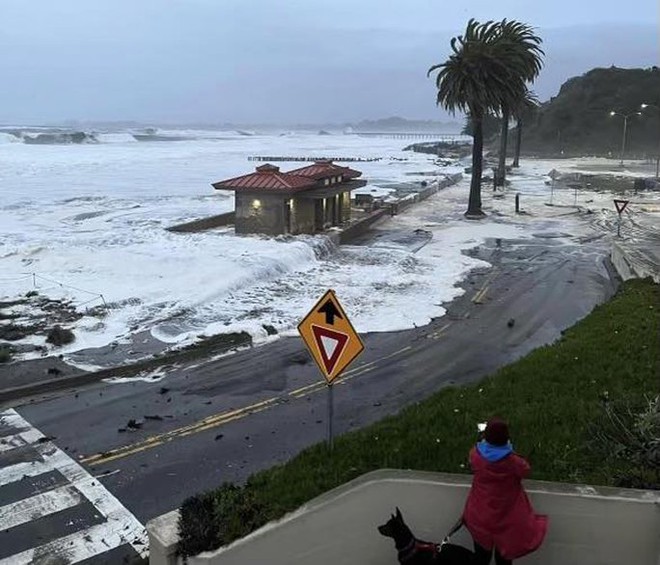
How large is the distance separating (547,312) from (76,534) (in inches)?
572

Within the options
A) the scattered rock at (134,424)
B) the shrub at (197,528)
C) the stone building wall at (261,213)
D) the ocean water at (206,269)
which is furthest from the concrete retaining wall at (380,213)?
the shrub at (197,528)

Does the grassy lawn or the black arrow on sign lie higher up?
the black arrow on sign

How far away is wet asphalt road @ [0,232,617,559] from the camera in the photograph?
9.53 meters

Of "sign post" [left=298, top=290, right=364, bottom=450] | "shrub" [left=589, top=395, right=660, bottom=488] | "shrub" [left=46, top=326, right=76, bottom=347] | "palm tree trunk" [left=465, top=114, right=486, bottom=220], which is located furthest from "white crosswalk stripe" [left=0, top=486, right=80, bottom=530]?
"palm tree trunk" [left=465, top=114, right=486, bottom=220]

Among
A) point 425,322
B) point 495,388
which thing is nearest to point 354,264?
point 425,322

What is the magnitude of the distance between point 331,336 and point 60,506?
14.0ft

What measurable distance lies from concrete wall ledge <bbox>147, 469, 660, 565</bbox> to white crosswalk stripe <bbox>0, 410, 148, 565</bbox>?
1.91 m

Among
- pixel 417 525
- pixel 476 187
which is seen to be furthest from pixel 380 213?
pixel 417 525

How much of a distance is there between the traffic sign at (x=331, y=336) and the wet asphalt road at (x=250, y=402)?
10.5 ft

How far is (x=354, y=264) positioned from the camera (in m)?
26.2

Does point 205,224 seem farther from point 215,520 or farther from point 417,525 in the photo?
point 417,525

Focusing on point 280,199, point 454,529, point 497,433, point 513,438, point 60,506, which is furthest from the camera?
point 280,199

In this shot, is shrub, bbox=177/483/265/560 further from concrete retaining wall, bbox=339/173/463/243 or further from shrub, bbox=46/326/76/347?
concrete retaining wall, bbox=339/173/463/243

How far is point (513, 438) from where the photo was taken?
24.1 ft
